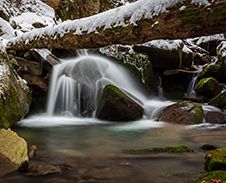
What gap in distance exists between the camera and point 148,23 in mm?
2898

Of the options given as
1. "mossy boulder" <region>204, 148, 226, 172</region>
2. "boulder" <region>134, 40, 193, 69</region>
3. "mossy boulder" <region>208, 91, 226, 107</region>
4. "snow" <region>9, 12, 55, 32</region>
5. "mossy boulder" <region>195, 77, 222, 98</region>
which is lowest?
"mossy boulder" <region>204, 148, 226, 172</region>

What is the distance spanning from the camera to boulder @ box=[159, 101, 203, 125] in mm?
5926

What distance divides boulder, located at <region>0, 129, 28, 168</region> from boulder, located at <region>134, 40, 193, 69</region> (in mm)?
9128

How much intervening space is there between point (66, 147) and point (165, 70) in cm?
1017

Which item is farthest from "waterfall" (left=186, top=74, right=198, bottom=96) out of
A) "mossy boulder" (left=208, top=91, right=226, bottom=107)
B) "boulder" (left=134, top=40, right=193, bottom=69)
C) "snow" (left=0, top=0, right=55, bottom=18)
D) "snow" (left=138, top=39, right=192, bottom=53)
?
"snow" (left=0, top=0, right=55, bottom=18)

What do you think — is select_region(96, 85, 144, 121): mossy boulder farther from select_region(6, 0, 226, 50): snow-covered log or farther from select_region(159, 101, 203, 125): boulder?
select_region(6, 0, 226, 50): snow-covered log

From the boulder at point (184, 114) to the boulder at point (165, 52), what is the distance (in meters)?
5.17

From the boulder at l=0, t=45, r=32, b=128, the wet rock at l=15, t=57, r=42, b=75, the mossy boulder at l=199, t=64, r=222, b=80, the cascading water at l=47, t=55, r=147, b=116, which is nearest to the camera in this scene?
the boulder at l=0, t=45, r=32, b=128

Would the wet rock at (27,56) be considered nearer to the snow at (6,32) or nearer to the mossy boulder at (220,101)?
the snow at (6,32)

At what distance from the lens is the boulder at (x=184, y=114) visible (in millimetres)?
5926

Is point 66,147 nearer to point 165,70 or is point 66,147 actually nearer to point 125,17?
point 125,17

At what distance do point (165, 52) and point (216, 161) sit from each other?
9660 mm

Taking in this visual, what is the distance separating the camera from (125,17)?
3262 millimetres

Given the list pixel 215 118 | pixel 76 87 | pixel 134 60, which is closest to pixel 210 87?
pixel 215 118
